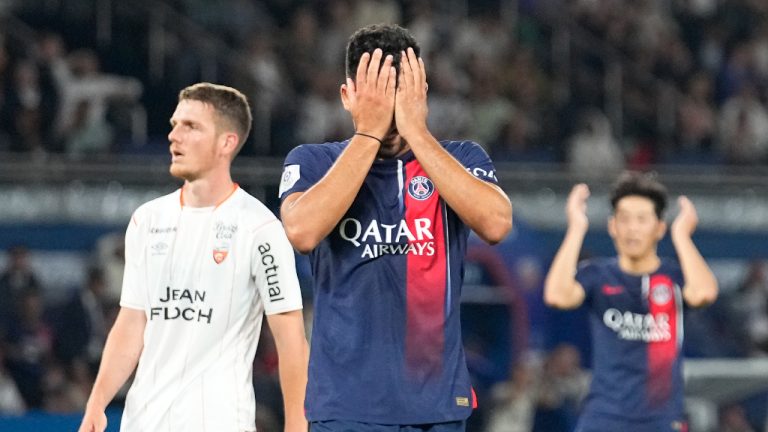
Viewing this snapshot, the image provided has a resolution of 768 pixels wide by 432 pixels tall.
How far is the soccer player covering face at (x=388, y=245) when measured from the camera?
415cm

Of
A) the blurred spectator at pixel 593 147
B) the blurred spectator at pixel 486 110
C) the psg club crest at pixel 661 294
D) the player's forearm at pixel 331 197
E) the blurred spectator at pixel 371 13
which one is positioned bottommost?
the psg club crest at pixel 661 294

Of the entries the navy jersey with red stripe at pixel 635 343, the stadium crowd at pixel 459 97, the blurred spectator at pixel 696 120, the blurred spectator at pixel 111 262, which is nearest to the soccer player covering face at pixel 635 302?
the navy jersey with red stripe at pixel 635 343

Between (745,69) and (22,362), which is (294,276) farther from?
(745,69)

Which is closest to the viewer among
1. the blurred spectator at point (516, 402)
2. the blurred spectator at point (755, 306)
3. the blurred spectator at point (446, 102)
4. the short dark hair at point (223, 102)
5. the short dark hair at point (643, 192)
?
the short dark hair at point (223, 102)

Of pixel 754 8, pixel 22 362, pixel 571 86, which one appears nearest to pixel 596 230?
pixel 571 86

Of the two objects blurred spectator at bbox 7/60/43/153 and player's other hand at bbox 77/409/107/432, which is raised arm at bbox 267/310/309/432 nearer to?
player's other hand at bbox 77/409/107/432

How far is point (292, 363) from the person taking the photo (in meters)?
5.30

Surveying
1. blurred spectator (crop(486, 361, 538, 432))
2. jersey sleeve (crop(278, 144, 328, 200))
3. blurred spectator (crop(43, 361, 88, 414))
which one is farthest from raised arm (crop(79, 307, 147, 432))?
blurred spectator (crop(486, 361, 538, 432))

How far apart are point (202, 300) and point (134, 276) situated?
34cm

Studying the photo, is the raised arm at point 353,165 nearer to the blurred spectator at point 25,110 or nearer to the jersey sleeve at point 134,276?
the jersey sleeve at point 134,276

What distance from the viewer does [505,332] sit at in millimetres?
11648

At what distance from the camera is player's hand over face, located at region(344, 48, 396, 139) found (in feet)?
13.6

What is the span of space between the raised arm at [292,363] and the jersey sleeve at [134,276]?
537 mm

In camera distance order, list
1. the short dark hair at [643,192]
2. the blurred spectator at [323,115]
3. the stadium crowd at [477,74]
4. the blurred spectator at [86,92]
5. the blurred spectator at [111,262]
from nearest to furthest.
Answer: the short dark hair at [643,192]
the blurred spectator at [111,262]
the blurred spectator at [86,92]
the stadium crowd at [477,74]
the blurred spectator at [323,115]
